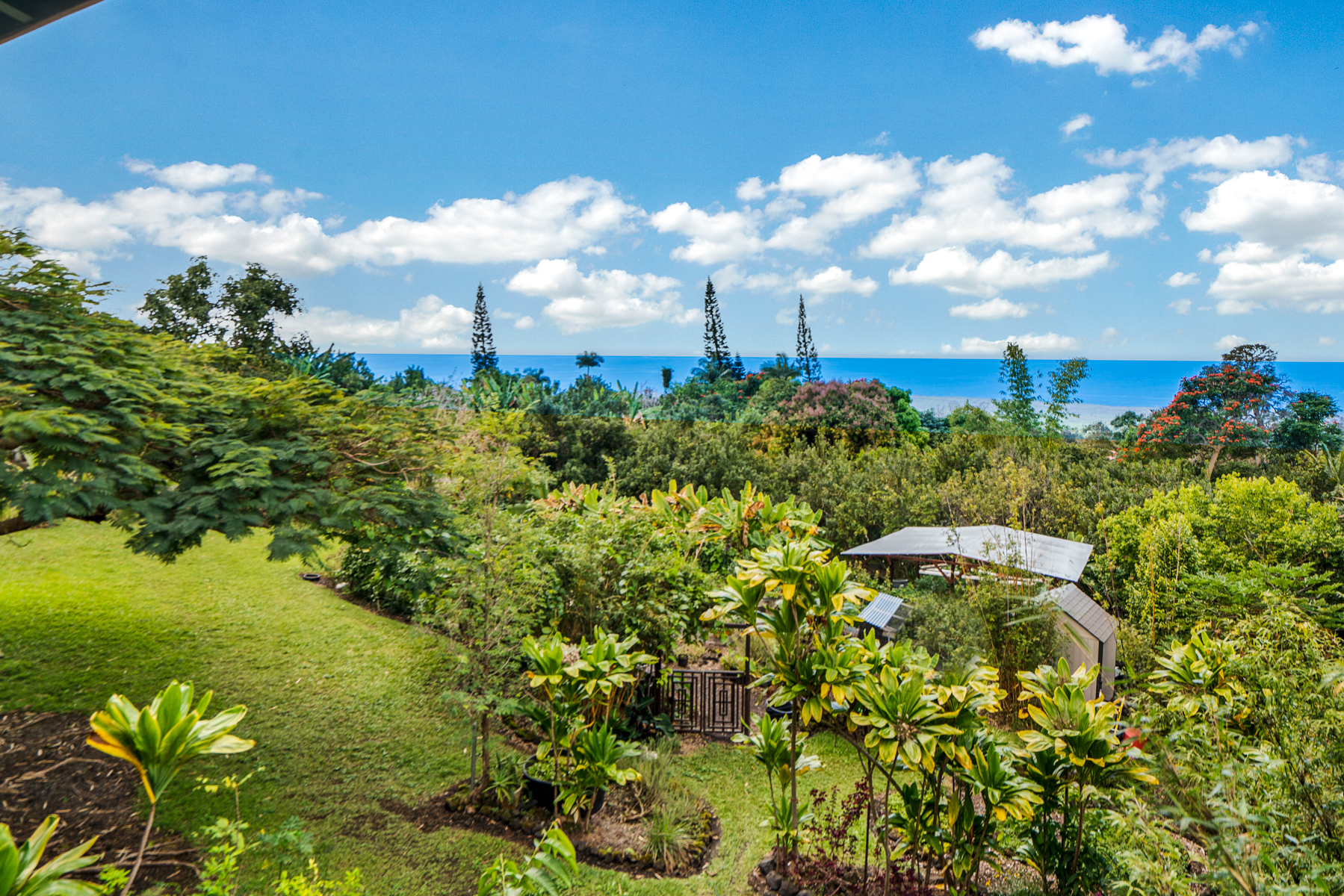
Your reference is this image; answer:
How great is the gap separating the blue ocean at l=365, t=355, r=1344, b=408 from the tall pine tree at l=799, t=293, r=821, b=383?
26cm

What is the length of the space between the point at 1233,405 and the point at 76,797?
652 inches

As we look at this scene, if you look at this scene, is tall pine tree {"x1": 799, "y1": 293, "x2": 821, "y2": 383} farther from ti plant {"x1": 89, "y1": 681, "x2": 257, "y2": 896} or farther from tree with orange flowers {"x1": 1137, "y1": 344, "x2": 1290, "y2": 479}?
ti plant {"x1": 89, "y1": 681, "x2": 257, "y2": 896}

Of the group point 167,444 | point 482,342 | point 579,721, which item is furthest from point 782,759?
point 482,342

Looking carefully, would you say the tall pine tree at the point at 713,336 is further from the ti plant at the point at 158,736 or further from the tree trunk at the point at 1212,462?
the ti plant at the point at 158,736

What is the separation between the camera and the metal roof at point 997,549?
6.76 metres

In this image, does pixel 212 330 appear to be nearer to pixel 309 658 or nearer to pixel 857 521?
pixel 309 658

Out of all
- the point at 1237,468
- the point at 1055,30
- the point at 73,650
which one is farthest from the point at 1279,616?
the point at 1237,468

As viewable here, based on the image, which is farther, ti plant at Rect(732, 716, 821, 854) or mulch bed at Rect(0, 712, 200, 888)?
mulch bed at Rect(0, 712, 200, 888)

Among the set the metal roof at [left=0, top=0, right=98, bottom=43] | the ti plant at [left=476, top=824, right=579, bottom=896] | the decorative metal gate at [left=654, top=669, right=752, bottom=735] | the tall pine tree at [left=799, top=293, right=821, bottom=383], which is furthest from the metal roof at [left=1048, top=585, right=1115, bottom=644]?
the tall pine tree at [left=799, top=293, right=821, bottom=383]

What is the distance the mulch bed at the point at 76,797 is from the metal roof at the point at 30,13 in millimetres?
3741

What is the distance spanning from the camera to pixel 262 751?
4824 millimetres

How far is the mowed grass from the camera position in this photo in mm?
3914

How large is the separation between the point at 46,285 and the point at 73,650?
3.17m

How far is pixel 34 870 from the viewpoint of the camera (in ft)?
5.15
